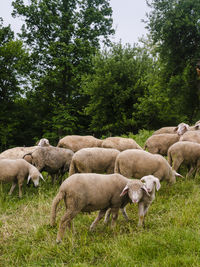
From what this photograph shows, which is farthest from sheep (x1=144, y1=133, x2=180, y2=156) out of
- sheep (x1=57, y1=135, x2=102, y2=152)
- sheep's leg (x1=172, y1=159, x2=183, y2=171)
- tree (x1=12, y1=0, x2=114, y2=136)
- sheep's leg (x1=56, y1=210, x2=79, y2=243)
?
tree (x1=12, y1=0, x2=114, y2=136)

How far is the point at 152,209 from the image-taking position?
5.73m

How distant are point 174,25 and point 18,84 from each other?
16.6 meters

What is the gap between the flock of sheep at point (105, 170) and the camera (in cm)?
462

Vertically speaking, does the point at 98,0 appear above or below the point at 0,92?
above

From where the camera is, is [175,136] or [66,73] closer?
[175,136]

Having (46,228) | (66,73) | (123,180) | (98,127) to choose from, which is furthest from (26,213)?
(66,73)

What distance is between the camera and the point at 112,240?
4316 millimetres

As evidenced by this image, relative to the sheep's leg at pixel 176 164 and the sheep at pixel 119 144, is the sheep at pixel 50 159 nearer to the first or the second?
the sheep at pixel 119 144

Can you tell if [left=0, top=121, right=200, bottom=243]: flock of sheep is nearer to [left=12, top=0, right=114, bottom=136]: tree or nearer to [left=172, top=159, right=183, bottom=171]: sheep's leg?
[left=172, top=159, right=183, bottom=171]: sheep's leg

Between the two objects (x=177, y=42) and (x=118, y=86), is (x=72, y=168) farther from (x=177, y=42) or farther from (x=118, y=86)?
(x=118, y=86)

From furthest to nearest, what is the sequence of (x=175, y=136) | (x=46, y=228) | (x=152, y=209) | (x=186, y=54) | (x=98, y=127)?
(x=98, y=127) → (x=186, y=54) → (x=175, y=136) → (x=152, y=209) → (x=46, y=228)

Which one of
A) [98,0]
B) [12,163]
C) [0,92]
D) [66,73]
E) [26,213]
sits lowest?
[26,213]

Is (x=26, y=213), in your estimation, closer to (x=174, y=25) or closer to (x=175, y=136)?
(x=175, y=136)

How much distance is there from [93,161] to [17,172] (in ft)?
7.74
